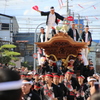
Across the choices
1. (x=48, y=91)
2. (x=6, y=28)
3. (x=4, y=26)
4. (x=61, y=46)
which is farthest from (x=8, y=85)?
(x=4, y=26)

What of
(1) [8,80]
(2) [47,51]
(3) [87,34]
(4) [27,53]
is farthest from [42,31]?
(4) [27,53]

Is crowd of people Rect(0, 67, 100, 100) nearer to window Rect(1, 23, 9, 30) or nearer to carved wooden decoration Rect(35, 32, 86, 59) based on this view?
carved wooden decoration Rect(35, 32, 86, 59)

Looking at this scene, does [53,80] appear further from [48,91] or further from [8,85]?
[8,85]

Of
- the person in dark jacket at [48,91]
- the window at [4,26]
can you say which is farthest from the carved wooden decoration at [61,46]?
the window at [4,26]

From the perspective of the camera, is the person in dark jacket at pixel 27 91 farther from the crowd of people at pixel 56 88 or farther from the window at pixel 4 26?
the window at pixel 4 26

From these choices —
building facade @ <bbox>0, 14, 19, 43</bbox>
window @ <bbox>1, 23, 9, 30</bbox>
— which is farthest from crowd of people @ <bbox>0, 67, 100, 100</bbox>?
window @ <bbox>1, 23, 9, 30</bbox>

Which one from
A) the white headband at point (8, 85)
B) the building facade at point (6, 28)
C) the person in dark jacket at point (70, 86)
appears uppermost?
the building facade at point (6, 28)

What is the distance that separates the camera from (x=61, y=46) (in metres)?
11.8

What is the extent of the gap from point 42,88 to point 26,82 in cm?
249

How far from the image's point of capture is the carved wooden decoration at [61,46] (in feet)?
37.6

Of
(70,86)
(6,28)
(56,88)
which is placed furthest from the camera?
(6,28)

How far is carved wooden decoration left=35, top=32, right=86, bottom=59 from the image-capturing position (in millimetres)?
11469

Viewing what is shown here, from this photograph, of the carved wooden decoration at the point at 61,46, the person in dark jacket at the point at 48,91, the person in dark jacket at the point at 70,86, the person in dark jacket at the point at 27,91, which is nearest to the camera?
the person in dark jacket at the point at 27,91

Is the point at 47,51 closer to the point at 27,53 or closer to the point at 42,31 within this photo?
the point at 42,31
